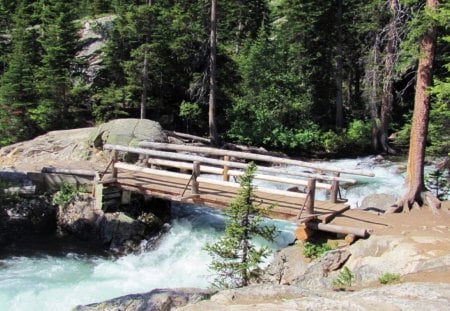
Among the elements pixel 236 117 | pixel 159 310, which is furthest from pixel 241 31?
pixel 159 310

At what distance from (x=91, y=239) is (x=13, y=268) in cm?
242

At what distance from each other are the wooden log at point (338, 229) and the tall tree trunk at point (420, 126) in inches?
109

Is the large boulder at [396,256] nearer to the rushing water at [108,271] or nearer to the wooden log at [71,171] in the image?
the rushing water at [108,271]

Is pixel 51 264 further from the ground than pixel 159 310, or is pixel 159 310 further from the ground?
pixel 159 310

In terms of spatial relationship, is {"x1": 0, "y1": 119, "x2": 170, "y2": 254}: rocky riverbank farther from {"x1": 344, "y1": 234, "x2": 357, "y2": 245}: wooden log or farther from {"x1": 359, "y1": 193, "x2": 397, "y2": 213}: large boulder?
{"x1": 359, "y1": 193, "x2": 397, "y2": 213}: large boulder

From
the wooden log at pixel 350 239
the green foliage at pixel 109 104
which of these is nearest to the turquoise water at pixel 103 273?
the wooden log at pixel 350 239

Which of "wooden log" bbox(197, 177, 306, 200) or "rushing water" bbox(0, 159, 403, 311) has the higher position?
"wooden log" bbox(197, 177, 306, 200)

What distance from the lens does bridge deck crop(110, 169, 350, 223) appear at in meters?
11.3

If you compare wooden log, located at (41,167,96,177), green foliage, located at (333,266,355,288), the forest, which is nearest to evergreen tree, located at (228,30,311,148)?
the forest

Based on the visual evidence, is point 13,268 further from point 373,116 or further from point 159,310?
point 373,116

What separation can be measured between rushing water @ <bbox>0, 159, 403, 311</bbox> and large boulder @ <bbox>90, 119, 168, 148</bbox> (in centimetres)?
382

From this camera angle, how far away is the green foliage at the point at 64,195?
14.4 metres

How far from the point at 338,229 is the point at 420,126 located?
13.4 ft

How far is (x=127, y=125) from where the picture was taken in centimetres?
1806
